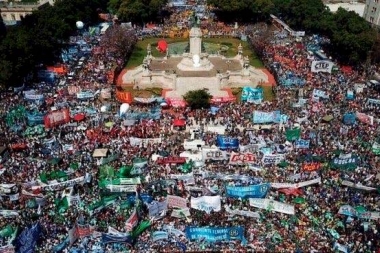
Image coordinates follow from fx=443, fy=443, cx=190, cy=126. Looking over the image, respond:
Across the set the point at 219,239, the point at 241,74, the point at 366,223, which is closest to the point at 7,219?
the point at 219,239

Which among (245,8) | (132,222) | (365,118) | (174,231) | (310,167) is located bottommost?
(174,231)

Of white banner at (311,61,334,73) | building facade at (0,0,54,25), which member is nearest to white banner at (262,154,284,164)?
white banner at (311,61,334,73)

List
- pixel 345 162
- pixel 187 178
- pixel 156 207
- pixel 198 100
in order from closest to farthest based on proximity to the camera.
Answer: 1. pixel 156 207
2. pixel 187 178
3. pixel 345 162
4. pixel 198 100

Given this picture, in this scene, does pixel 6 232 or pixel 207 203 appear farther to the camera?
pixel 207 203

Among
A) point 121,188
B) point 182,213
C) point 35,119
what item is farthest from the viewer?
point 35,119

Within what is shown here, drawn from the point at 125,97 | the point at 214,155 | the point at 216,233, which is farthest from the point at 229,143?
the point at 125,97

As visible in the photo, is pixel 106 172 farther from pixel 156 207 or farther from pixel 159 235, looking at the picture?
pixel 159 235

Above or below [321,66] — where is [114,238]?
below

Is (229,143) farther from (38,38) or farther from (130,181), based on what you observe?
(38,38)
